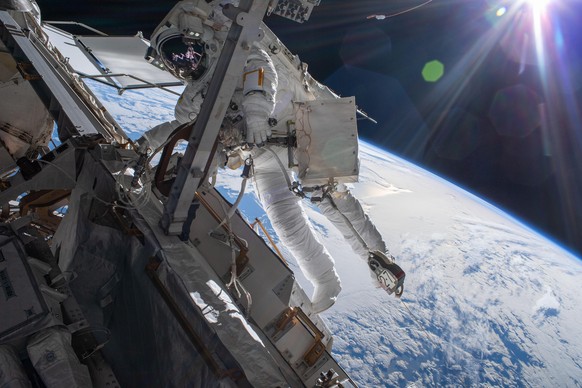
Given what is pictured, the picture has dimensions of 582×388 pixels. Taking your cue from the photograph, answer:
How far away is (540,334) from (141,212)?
81.2 ft

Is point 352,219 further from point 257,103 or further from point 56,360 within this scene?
point 56,360

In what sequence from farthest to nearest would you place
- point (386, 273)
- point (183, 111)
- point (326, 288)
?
point (326, 288)
point (386, 273)
point (183, 111)

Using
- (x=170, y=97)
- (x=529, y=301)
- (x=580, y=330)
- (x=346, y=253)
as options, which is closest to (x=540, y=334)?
(x=529, y=301)

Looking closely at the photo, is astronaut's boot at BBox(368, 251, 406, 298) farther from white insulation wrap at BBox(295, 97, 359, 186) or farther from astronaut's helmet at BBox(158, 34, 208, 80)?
astronaut's helmet at BBox(158, 34, 208, 80)

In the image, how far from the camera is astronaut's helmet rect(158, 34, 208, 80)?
2471mm

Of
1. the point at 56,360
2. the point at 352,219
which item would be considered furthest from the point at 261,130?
the point at 56,360

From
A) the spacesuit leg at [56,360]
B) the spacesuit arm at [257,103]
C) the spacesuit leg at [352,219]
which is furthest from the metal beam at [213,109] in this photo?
the spacesuit leg at [352,219]

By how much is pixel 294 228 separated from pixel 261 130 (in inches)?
41.7

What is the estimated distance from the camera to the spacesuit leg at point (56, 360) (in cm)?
103

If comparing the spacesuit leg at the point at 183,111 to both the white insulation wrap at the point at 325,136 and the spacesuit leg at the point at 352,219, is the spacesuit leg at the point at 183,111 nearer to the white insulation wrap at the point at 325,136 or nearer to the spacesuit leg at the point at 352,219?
the white insulation wrap at the point at 325,136

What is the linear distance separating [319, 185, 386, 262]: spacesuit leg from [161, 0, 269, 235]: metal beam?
5.91 ft

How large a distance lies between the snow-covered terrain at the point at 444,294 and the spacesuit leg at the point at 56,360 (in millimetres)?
4660

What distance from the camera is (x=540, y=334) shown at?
20.5m

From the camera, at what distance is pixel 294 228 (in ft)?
10.0
